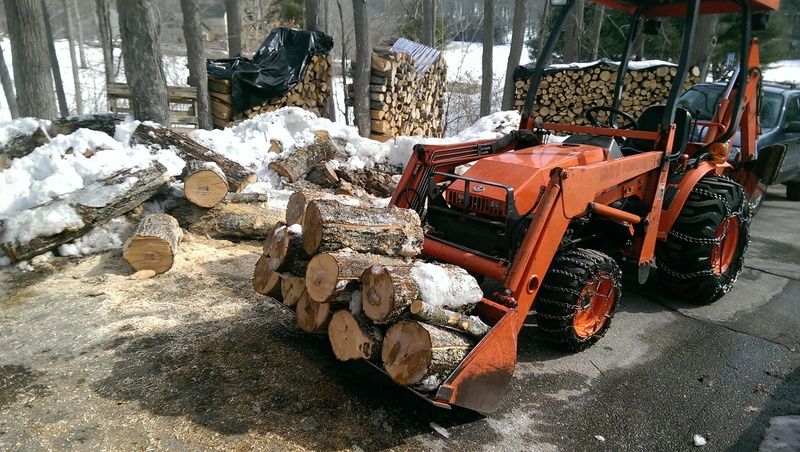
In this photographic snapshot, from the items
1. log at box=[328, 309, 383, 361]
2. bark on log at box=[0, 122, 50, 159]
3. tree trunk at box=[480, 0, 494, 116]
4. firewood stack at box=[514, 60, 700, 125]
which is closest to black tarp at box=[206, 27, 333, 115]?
bark on log at box=[0, 122, 50, 159]

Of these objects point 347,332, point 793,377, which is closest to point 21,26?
point 347,332

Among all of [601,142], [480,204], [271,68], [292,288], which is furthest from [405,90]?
[292,288]

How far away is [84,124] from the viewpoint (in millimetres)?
6871

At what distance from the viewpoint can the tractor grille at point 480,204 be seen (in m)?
3.73

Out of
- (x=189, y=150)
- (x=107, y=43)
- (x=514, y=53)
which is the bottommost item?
(x=189, y=150)

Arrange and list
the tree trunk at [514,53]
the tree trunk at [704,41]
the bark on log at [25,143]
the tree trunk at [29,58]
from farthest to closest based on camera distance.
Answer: the tree trunk at [514,53], the tree trunk at [704,41], the tree trunk at [29,58], the bark on log at [25,143]

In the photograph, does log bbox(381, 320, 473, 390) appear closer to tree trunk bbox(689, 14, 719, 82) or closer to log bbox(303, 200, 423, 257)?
log bbox(303, 200, 423, 257)

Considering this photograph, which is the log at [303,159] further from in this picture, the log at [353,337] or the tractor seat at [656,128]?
the log at [353,337]

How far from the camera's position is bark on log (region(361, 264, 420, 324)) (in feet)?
9.16

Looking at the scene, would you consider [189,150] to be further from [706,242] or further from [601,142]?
[706,242]

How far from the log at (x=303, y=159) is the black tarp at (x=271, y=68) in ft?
8.37

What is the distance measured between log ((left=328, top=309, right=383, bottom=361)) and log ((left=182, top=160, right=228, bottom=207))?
319cm

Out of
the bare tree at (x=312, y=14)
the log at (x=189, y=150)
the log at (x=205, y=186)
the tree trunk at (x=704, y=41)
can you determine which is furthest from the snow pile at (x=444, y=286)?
the tree trunk at (x=704, y=41)

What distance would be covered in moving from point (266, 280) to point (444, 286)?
1.37m
